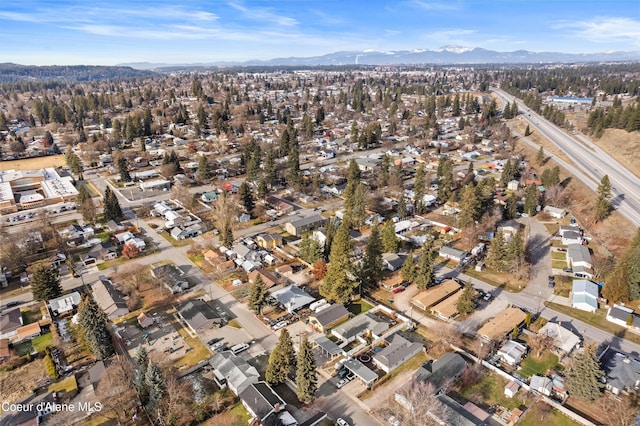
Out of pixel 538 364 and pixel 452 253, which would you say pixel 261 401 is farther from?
pixel 452 253

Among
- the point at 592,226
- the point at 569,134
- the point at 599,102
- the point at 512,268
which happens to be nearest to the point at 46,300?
the point at 512,268

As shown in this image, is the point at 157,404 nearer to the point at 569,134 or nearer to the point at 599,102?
the point at 569,134

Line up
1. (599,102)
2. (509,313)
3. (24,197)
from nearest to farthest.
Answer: (509,313), (24,197), (599,102)

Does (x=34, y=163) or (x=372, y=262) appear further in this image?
(x=34, y=163)

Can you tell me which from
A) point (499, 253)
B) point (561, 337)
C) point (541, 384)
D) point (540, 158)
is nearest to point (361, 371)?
point (541, 384)

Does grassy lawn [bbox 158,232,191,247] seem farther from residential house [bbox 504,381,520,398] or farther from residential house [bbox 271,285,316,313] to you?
residential house [bbox 504,381,520,398]

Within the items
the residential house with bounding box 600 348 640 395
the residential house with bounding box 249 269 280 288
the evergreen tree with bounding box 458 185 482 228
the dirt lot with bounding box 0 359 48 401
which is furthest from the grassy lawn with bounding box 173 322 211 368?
the evergreen tree with bounding box 458 185 482 228

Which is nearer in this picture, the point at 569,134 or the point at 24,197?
the point at 24,197
